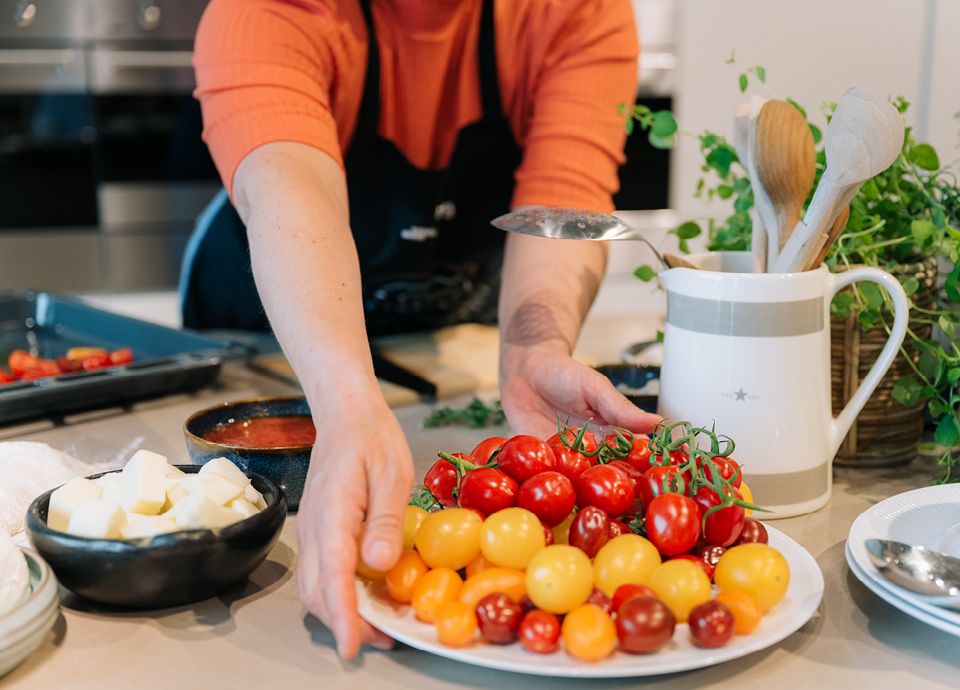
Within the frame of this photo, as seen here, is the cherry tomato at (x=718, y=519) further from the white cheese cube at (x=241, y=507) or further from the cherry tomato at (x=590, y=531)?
the white cheese cube at (x=241, y=507)

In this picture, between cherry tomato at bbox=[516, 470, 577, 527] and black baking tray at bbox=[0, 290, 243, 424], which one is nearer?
cherry tomato at bbox=[516, 470, 577, 527]

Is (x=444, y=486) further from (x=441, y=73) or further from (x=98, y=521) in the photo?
(x=441, y=73)

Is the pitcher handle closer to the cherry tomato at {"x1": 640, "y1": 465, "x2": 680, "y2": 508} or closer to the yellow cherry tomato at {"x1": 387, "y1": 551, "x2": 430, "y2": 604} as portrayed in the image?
the cherry tomato at {"x1": 640, "y1": 465, "x2": 680, "y2": 508}

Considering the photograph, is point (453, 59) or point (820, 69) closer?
point (453, 59)

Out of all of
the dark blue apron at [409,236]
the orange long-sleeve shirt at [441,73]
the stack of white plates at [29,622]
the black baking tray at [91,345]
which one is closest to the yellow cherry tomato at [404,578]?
the stack of white plates at [29,622]

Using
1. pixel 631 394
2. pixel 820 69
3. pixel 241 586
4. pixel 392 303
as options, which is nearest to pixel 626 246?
pixel 820 69

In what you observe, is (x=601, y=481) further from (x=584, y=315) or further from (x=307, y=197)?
(x=584, y=315)

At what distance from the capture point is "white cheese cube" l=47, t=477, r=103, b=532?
28.0 inches

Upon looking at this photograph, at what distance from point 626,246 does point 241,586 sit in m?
2.31

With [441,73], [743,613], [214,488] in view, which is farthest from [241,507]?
[441,73]

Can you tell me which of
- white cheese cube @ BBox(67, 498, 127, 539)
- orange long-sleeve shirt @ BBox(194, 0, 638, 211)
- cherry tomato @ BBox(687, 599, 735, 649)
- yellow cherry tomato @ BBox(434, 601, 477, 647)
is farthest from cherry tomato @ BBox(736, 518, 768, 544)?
orange long-sleeve shirt @ BBox(194, 0, 638, 211)

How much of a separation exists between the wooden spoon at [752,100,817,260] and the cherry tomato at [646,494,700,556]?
0.97ft

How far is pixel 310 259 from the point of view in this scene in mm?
877

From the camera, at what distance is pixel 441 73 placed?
4.55 ft
